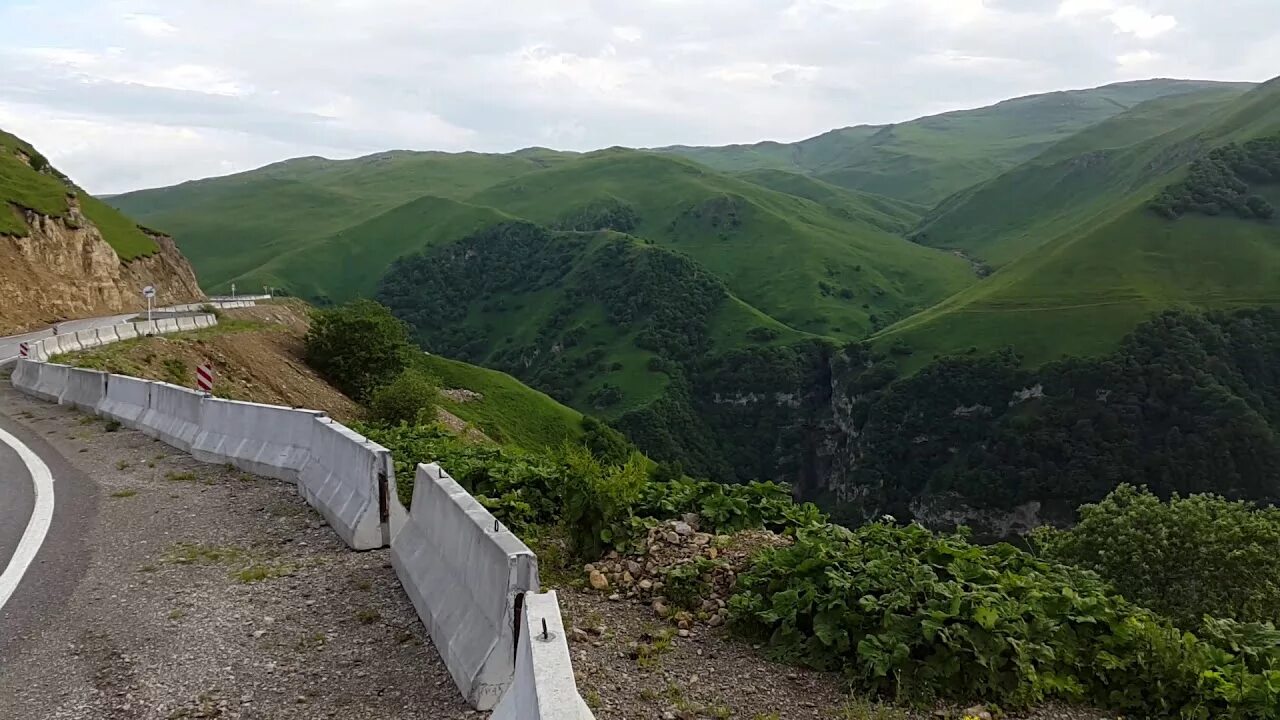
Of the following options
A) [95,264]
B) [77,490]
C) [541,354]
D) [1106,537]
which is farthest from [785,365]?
[77,490]

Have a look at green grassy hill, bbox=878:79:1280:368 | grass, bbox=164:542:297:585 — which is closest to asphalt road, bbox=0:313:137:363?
grass, bbox=164:542:297:585

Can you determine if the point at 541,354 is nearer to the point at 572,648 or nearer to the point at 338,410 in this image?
the point at 338,410

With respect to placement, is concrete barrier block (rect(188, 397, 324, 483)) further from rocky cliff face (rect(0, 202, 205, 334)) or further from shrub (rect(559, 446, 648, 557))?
rocky cliff face (rect(0, 202, 205, 334))

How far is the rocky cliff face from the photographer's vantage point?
155 ft

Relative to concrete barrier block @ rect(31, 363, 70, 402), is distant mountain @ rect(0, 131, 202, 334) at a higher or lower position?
higher

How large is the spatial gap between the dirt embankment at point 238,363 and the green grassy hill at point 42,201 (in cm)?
1946

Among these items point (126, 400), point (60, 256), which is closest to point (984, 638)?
point (126, 400)

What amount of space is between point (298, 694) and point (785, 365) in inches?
6192

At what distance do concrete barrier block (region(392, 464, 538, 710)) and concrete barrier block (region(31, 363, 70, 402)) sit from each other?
19782mm

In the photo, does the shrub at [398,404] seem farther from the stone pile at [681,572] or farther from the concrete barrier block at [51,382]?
the stone pile at [681,572]

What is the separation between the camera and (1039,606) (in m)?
7.34

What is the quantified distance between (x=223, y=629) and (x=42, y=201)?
6372 centimetres

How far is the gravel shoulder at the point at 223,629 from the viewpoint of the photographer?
601 cm

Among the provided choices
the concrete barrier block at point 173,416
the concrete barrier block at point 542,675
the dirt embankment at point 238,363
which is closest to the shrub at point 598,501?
the concrete barrier block at point 542,675
